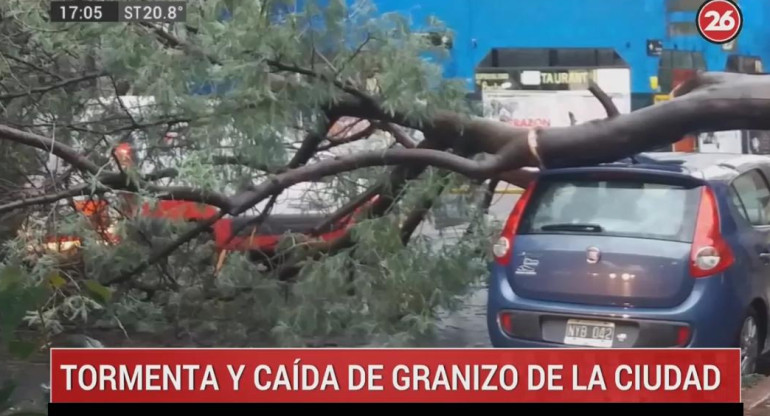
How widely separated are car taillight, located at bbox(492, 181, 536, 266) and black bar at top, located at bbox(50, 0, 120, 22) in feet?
5.21

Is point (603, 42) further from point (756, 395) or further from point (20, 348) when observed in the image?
point (20, 348)

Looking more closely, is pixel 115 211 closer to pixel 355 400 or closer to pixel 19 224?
pixel 19 224

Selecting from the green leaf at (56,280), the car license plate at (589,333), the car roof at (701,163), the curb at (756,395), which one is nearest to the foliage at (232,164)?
the green leaf at (56,280)

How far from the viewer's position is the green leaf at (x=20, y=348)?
3.79 m

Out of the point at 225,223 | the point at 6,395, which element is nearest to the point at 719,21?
the point at 225,223

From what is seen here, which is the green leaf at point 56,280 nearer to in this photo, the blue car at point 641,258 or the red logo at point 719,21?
the blue car at point 641,258

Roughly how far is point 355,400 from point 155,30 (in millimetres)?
1502

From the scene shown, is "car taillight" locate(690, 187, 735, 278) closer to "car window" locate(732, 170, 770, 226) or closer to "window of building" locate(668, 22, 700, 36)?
"car window" locate(732, 170, 770, 226)

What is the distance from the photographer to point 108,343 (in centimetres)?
412

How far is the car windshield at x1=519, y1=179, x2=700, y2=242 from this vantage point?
3861mm

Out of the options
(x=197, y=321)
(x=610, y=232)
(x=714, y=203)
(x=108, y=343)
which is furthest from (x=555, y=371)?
(x=108, y=343)

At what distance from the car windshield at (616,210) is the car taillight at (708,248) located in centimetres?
3

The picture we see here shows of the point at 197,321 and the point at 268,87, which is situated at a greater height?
the point at 268,87
